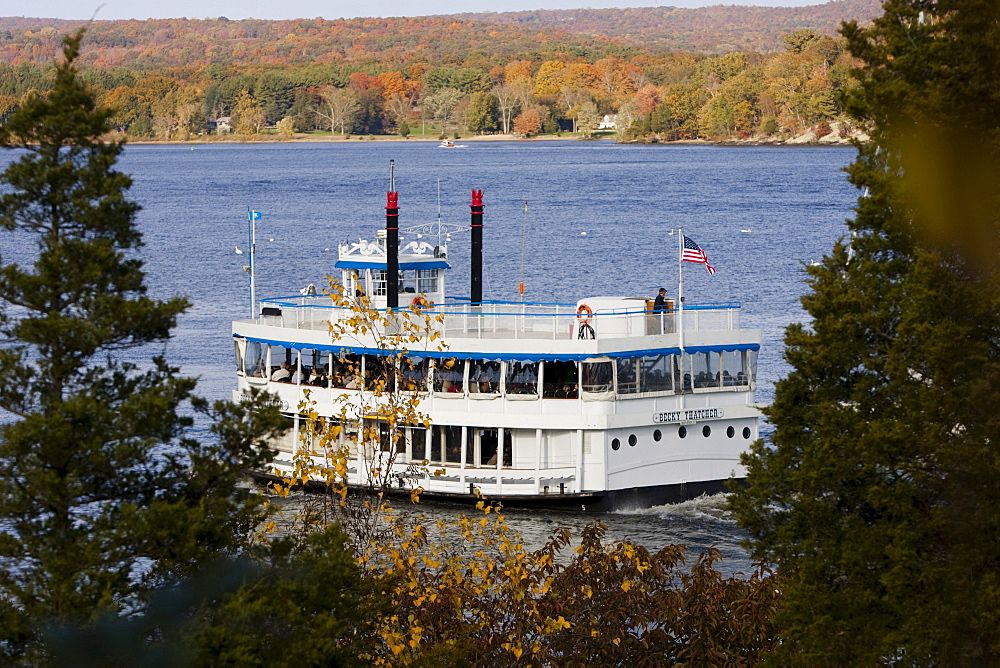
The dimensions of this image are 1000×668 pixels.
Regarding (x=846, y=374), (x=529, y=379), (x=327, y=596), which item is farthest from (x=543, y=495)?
(x=327, y=596)

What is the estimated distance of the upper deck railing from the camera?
37.4 m

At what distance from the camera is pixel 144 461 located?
14.4m

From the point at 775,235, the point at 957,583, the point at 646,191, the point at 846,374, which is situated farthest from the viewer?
the point at 646,191

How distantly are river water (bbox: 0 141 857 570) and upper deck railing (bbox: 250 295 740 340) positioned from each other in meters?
4.43

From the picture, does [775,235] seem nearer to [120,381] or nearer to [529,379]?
[529,379]

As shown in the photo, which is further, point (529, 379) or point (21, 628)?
point (529, 379)

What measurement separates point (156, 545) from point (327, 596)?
176cm

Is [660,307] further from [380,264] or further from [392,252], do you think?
[380,264]

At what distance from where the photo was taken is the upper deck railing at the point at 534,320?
37438 mm

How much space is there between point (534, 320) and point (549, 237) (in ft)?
210

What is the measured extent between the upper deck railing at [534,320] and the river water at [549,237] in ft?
14.5

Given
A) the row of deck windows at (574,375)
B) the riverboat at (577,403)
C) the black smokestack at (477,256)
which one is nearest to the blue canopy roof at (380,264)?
the black smokestack at (477,256)

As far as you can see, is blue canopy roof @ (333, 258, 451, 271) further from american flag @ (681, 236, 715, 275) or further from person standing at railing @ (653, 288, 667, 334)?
american flag @ (681, 236, 715, 275)

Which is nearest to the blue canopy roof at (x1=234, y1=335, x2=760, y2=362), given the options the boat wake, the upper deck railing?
the upper deck railing
